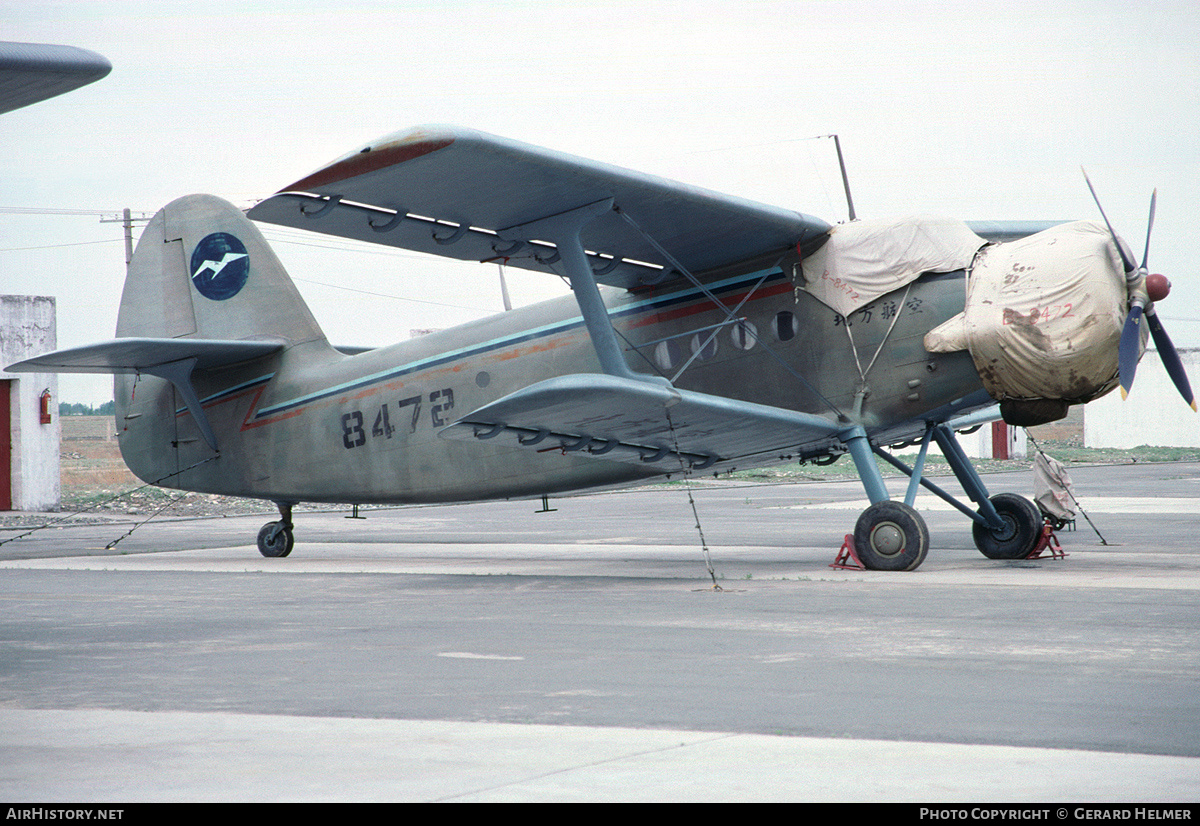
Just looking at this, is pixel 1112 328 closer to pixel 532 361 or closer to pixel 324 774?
pixel 532 361

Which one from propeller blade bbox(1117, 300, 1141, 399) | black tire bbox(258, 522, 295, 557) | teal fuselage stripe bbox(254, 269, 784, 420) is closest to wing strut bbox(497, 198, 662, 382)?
teal fuselage stripe bbox(254, 269, 784, 420)

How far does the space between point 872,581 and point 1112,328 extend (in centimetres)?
312

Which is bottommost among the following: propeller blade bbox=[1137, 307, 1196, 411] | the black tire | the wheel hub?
the black tire

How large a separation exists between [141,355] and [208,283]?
1.93 metres

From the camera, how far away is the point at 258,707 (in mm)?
5195

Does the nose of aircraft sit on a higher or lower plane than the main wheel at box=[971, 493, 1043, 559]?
higher

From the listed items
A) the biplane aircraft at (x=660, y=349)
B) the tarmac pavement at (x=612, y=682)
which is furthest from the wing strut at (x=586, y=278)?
the tarmac pavement at (x=612, y=682)

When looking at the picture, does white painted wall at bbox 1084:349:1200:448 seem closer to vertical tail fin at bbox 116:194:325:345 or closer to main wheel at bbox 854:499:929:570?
vertical tail fin at bbox 116:194:325:345

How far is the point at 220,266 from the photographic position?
1622 cm

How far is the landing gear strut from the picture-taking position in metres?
15.6

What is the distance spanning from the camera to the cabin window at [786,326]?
1202 cm

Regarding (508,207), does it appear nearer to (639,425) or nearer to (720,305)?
(639,425)

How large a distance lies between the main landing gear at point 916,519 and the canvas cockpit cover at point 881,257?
137cm

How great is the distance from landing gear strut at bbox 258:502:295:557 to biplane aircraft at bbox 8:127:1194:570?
0.15 ft
